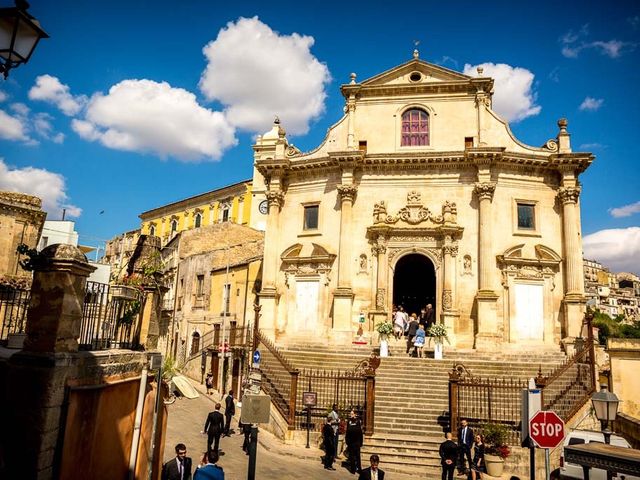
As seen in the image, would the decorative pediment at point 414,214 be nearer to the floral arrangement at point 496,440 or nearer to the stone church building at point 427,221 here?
the stone church building at point 427,221

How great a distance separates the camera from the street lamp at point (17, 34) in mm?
4574

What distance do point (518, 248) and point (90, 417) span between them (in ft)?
67.3

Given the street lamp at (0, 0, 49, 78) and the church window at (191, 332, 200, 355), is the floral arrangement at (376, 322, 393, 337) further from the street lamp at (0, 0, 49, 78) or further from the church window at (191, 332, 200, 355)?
the street lamp at (0, 0, 49, 78)

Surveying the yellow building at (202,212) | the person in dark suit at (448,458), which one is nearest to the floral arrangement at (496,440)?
the person in dark suit at (448,458)

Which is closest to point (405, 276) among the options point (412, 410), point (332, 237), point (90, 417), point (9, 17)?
point (332, 237)

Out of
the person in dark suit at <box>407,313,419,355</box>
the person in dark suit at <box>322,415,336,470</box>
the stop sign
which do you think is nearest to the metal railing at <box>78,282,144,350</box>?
the stop sign

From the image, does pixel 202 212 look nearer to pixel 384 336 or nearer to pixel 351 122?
pixel 351 122

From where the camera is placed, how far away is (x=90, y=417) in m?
6.57

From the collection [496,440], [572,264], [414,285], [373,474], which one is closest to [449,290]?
[414,285]

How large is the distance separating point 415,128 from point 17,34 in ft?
73.6

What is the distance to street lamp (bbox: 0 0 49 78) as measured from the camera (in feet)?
15.0

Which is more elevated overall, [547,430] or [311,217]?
[311,217]

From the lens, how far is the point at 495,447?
1401 cm

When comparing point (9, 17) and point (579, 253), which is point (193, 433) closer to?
point (9, 17)
